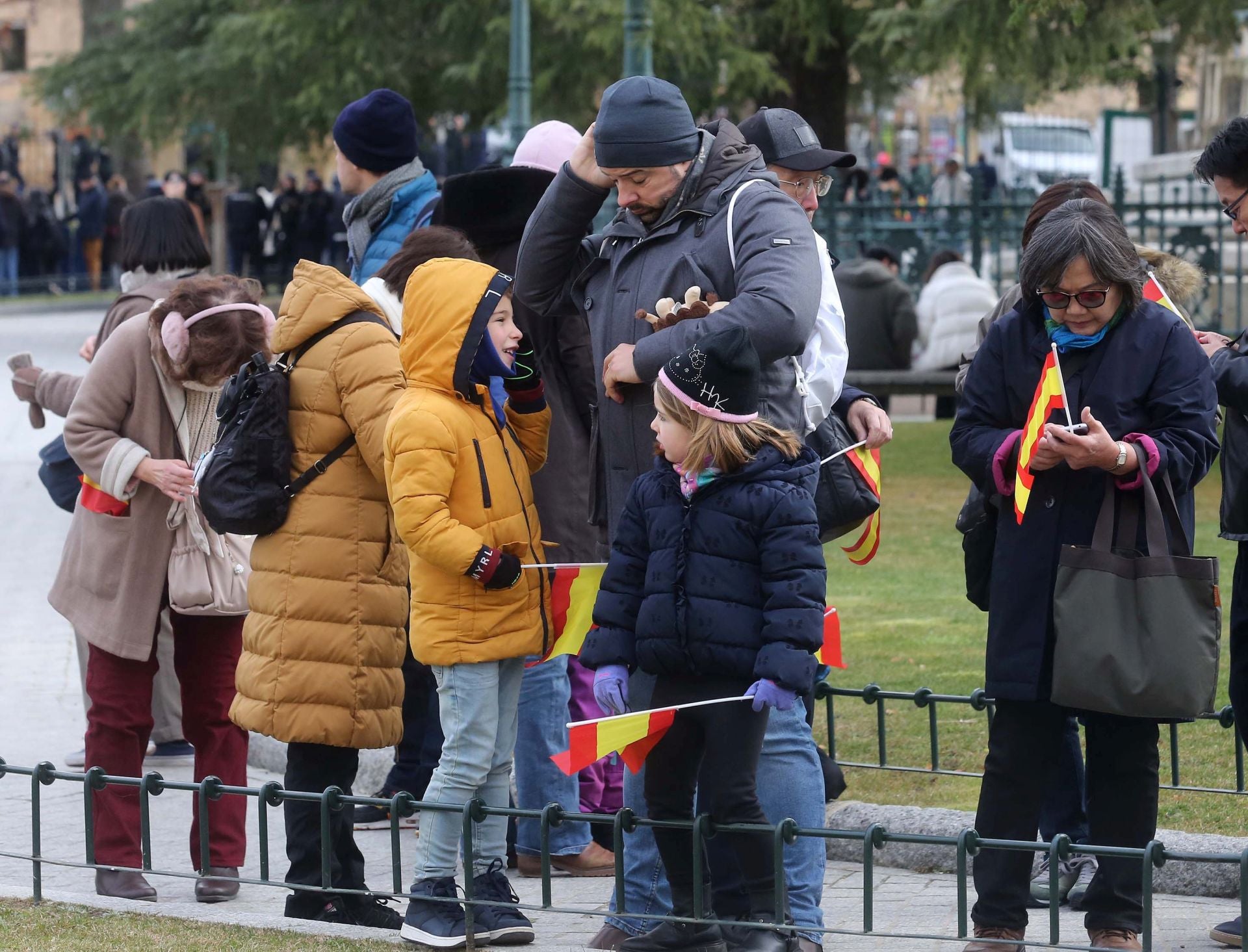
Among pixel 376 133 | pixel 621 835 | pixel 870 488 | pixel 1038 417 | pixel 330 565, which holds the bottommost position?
pixel 621 835

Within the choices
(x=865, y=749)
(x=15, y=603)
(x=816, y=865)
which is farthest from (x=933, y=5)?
(x=816, y=865)

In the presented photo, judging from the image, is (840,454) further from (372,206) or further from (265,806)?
(372,206)

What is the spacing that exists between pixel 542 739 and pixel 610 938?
840 millimetres

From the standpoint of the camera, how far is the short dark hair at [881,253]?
1559 centimetres

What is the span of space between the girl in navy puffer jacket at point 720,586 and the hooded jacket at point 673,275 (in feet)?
0.43

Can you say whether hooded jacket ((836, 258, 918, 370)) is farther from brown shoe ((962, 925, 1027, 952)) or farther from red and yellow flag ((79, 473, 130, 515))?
brown shoe ((962, 925, 1027, 952))

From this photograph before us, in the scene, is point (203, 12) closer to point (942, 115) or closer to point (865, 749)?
point (865, 749)

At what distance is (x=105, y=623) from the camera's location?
5.33m

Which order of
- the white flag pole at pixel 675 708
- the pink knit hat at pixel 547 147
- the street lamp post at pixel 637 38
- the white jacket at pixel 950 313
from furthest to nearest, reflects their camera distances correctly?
the white jacket at pixel 950 313 < the street lamp post at pixel 637 38 < the pink knit hat at pixel 547 147 < the white flag pole at pixel 675 708

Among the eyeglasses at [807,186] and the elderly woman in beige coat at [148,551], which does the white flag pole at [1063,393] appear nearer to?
the eyeglasses at [807,186]

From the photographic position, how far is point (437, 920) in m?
4.58

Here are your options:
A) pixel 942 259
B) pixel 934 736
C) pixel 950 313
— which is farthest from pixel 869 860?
pixel 942 259

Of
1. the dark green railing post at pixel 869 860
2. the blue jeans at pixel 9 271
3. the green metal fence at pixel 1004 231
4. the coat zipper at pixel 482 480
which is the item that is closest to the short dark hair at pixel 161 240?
the coat zipper at pixel 482 480

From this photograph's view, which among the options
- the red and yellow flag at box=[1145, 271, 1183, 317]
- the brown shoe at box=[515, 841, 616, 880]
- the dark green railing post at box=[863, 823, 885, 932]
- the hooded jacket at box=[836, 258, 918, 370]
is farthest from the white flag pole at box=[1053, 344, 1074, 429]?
the hooded jacket at box=[836, 258, 918, 370]
